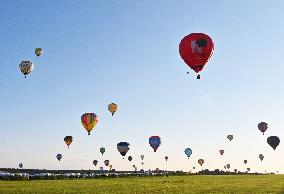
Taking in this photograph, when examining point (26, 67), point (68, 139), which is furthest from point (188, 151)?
point (26, 67)

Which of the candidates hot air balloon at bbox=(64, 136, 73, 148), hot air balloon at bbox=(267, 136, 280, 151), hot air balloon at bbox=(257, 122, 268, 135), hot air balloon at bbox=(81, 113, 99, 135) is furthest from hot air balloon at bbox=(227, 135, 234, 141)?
hot air balloon at bbox=(81, 113, 99, 135)

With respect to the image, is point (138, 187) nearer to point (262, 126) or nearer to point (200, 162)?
point (262, 126)

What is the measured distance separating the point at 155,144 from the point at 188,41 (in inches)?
2044

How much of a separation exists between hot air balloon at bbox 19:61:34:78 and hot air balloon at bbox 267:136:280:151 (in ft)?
150

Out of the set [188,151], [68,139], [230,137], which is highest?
[230,137]

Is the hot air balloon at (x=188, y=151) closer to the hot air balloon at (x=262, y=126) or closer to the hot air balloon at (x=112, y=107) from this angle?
the hot air balloon at (x=262, y=126)

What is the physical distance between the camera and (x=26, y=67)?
75625mm

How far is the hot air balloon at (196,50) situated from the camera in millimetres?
50500

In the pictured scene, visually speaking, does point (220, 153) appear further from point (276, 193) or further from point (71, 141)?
point (276, 193)

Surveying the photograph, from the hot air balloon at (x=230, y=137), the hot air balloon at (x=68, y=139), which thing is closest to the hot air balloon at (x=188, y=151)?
the hot air balloon at (x=230, y=137)

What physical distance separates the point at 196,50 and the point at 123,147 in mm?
54815

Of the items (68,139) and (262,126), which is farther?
(68,139)

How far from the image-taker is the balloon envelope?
166ft

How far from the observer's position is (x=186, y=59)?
2018 inches
